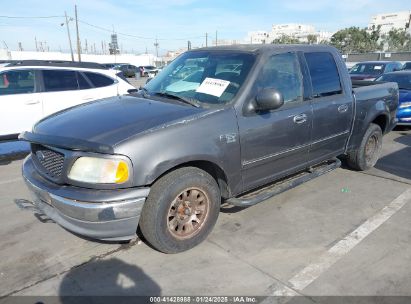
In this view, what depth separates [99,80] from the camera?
25.8 ft

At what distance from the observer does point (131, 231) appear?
294cm

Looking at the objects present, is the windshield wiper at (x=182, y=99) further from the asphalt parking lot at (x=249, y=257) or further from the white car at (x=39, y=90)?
the white car at (x=39, y=90)

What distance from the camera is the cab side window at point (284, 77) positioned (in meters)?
3.75

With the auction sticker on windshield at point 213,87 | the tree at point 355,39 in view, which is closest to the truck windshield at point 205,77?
the auction sticker on windshield at point 213,87

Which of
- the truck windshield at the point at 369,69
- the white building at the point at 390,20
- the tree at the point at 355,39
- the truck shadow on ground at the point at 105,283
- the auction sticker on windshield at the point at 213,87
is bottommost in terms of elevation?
the truck shadow on ground at the point at 105,283

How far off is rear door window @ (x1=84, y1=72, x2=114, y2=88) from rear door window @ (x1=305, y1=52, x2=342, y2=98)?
4950 mm

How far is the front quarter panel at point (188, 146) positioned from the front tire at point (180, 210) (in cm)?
14

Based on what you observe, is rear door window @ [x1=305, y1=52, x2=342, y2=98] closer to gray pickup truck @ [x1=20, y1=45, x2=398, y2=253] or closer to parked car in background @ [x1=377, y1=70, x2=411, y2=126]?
gray pickup truck @ [x1=20, y1=45, x2=398, y2=253]

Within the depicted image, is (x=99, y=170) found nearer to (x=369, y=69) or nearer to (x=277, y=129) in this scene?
(x=277, y=129)

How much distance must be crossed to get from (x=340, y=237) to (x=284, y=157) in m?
1.00

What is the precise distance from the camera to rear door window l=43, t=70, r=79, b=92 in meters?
7.16

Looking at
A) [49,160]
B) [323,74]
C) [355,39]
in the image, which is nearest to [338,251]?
[323,74]

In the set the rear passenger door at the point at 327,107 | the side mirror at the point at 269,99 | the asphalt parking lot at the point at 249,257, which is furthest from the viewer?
the rear passenger door at the point at 327,107

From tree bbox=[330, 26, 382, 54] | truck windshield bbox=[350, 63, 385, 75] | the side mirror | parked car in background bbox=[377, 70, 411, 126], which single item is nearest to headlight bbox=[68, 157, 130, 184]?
the side mirror
